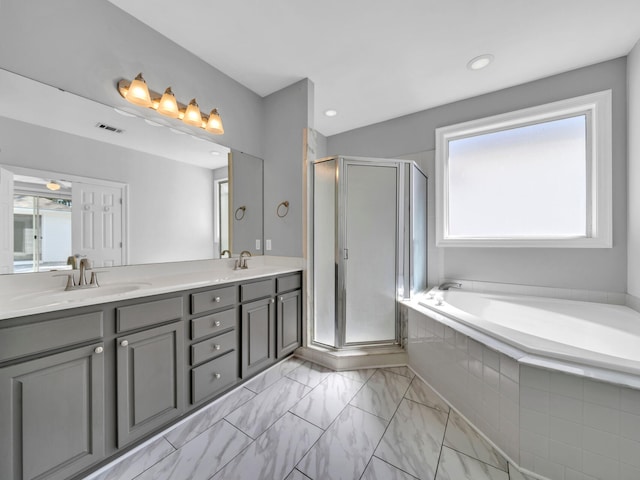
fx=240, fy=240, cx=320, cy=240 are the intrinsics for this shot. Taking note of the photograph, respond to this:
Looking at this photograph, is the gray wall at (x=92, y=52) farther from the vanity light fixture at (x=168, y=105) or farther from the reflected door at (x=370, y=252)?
the reflected door at (x=370, y=252)

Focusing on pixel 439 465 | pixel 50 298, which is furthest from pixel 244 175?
pixel 439 465

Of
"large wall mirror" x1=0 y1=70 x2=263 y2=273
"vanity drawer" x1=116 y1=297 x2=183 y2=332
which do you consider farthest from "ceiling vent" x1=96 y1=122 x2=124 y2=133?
"vanity drawer" x1=116 y1=297 x2=183 y2=332

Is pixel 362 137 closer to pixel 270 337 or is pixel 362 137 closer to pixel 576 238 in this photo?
pixel 576 238

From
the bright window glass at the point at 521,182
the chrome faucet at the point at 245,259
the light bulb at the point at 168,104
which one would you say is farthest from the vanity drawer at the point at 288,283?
the bright window glass at the point at 521,182

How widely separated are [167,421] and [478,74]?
136 inches

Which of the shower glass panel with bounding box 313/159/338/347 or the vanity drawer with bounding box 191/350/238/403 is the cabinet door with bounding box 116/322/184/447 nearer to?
the vanity drawer with bounding box 191/350/238/403

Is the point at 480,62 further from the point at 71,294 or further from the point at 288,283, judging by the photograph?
the point at 71,294

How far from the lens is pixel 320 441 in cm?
A: 133

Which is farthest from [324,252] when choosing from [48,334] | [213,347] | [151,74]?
[151,74]

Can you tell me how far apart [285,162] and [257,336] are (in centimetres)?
163

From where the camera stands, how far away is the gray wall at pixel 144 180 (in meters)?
1.26

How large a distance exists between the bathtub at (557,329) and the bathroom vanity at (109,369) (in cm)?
160

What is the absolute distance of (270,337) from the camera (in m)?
2.01

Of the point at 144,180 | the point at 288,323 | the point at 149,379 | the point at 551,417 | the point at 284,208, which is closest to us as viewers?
Answer: the point at 551,417
